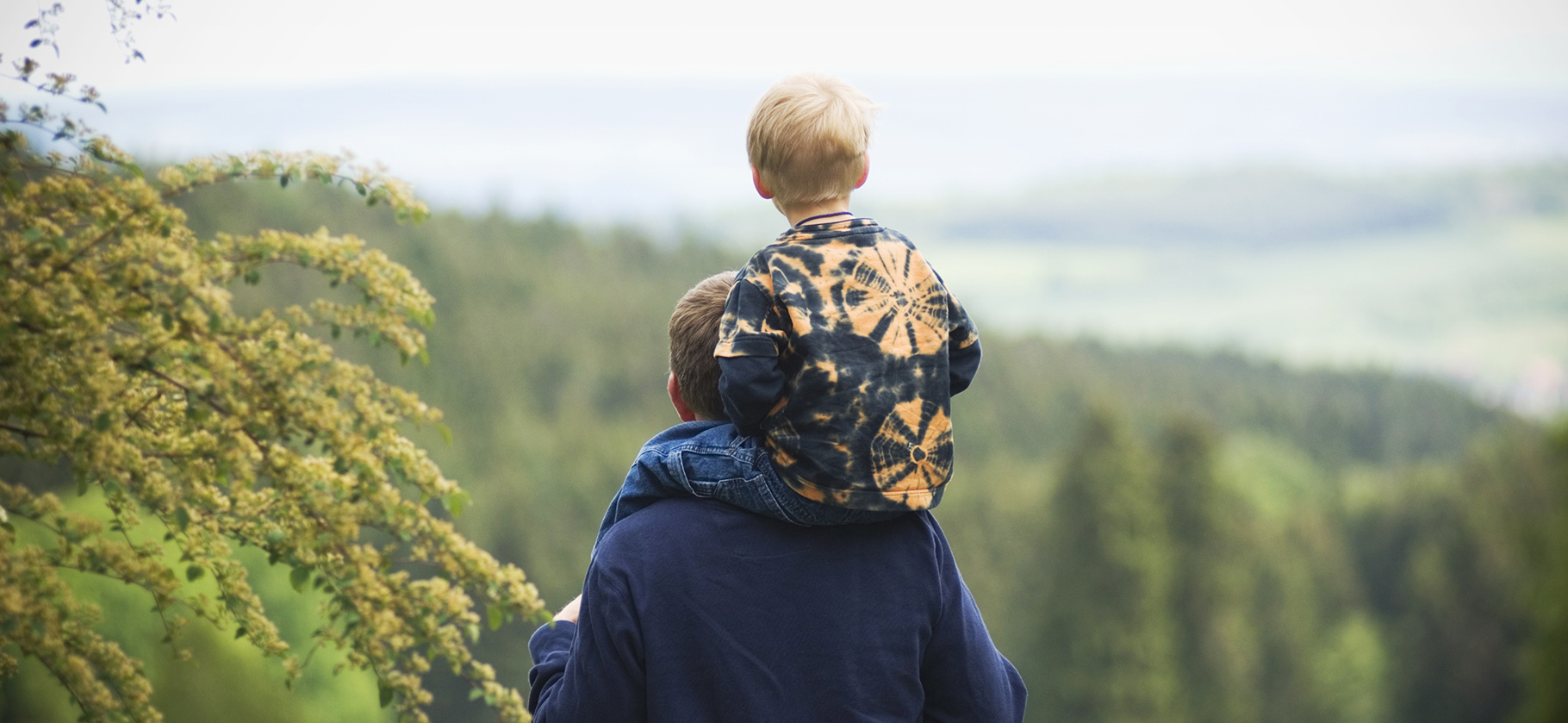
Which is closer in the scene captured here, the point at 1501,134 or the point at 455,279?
the point at 455,279

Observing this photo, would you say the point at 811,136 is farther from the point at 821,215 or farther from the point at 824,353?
the point at 824,353

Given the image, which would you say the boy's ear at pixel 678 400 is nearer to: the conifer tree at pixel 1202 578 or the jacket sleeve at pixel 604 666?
the jacket sleeve at pixel 604 666

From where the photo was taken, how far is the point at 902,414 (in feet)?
5.67

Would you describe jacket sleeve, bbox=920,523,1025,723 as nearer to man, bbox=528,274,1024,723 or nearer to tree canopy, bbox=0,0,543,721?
man, bbox=528,274,1024,723

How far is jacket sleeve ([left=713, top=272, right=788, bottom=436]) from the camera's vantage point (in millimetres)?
1659

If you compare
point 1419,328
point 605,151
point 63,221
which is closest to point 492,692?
point 63,221

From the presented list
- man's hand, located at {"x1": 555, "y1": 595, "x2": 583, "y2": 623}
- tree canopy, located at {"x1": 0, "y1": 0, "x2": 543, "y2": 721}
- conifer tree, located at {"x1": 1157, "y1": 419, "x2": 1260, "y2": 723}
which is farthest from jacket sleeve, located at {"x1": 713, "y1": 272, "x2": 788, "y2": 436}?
conifer tree, located at {"x1": 1157, "y1": 419, "x2": 1260, "y2": 723}

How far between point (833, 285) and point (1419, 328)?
→ 79.2 metres

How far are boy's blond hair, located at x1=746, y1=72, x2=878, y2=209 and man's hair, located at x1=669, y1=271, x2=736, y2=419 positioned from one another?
0.21m

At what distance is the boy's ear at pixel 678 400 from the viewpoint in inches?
77.9

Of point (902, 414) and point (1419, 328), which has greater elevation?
point (902, 414)

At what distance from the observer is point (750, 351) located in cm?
166

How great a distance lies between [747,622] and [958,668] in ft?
1.33

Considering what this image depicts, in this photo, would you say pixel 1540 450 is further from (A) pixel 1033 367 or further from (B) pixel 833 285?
(B) pixel 833 285
